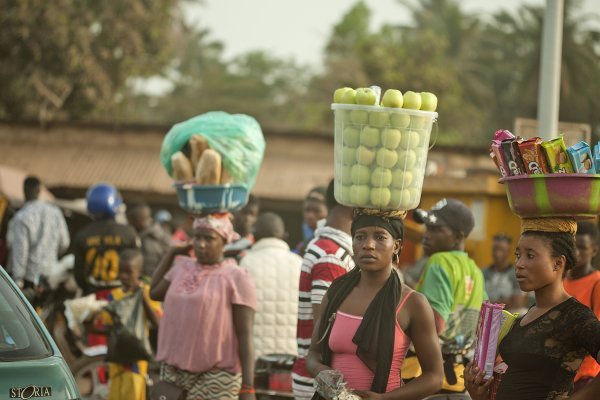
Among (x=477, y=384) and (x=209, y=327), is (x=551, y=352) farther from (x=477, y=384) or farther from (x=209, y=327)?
(x=209, y=327)

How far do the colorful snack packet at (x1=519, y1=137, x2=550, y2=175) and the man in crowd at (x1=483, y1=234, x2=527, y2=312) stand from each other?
7.13 m

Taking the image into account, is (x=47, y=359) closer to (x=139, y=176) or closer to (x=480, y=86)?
(x=139, y=176)

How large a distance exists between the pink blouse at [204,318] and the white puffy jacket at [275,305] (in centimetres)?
119

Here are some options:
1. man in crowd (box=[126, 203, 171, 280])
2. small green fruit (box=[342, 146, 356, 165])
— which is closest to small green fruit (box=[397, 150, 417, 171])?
small green fruit (box=[342, 146, 356, 165])

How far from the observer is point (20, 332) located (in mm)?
5035

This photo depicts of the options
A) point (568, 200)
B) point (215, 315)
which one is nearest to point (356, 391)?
point (568, 200)

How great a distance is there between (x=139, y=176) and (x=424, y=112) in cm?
1868

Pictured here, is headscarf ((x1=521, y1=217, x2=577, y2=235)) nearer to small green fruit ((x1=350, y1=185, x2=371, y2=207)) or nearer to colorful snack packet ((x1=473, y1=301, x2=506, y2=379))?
colorful snack packet ((x1=473, y1=301, x2=506, y2=379))

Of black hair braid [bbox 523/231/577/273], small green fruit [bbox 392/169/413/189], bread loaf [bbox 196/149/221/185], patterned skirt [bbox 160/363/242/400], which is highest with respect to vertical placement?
bread loaf [bbox 196/149/221/185]

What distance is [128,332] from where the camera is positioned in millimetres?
8680

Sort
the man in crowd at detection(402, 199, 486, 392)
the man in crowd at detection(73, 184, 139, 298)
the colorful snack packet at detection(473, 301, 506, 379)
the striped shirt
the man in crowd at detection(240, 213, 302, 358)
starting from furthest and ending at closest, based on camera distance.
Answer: the man in crowd at detection(73, 184, 139, 298) < the man in crowd at detection(240, 213, 302, 358) < the man in crowd at detection(402, 199, 486, 392) < the striped shirt < the colorful snack packet at detection(473, 301, 506, 379)

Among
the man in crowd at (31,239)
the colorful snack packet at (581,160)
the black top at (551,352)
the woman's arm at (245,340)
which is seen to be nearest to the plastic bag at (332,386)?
the black top at (551,352)

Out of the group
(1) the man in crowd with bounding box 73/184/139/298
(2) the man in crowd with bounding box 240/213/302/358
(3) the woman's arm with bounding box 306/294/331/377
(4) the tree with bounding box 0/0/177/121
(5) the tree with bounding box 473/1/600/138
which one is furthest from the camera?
(5) the tree with bounding box 473/1/600/138

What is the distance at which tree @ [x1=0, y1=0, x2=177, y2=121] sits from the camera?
26.2 m
